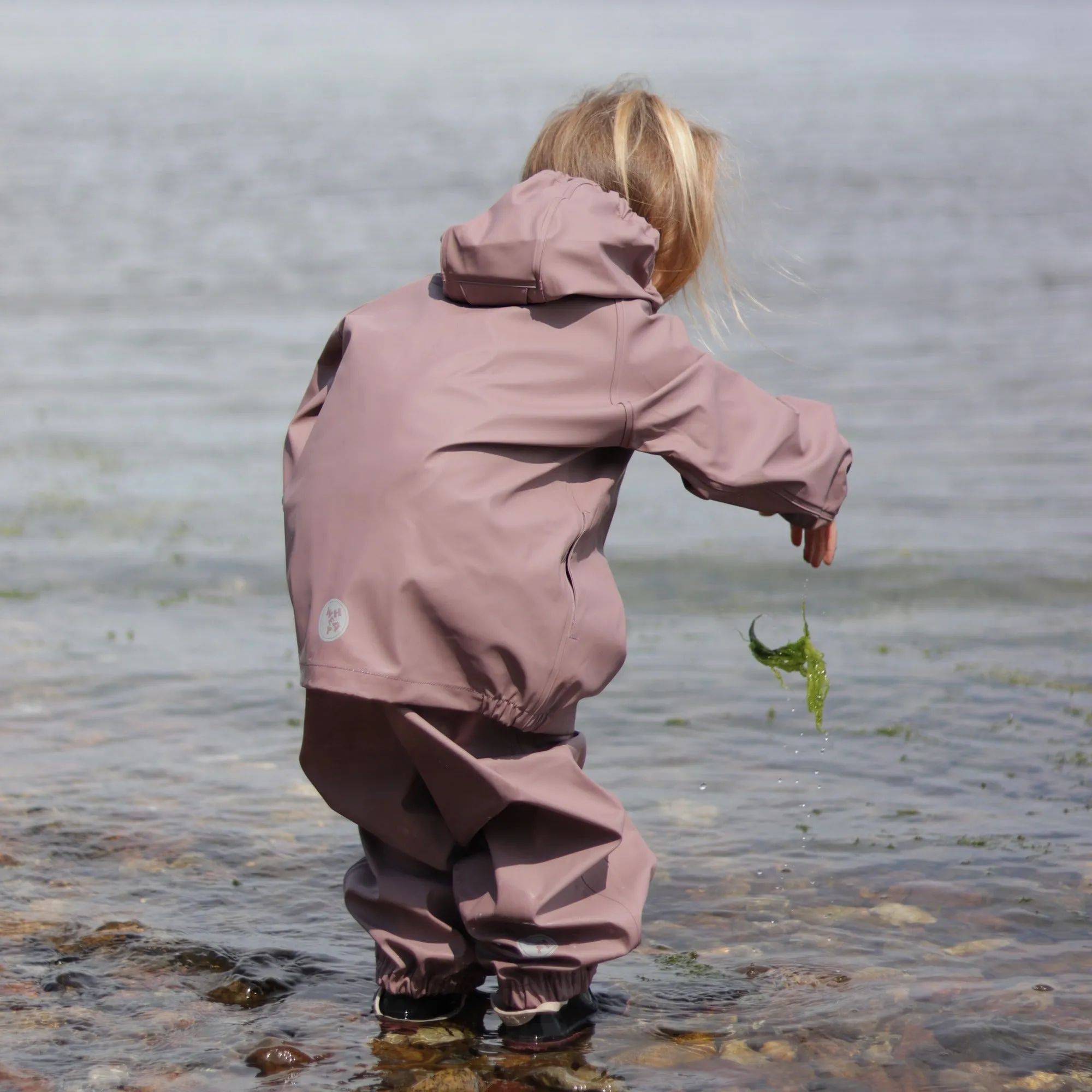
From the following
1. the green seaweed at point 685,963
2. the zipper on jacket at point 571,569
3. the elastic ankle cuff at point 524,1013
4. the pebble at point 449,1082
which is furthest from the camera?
the green seaweed at point 685,963

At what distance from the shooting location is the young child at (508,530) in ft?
9.18

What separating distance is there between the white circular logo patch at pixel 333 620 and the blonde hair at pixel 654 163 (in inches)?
38.6

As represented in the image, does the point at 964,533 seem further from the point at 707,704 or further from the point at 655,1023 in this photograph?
the point at 655,1023

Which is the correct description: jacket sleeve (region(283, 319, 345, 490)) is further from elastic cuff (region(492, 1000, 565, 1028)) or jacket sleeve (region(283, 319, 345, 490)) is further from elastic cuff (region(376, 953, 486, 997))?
elastic cuff (region(492, 1000, 565, 1028))

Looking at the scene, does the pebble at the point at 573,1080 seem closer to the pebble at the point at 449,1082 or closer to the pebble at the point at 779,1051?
the pebble at the point at 449,1082

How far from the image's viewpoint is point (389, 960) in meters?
3.23

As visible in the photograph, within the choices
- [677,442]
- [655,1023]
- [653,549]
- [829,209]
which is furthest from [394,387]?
[829,209]

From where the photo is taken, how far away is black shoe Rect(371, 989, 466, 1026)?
10.8 ft

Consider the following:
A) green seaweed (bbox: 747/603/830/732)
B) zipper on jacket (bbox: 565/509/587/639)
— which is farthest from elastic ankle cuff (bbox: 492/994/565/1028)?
green seaweed (bbox: 747/603/830/732)

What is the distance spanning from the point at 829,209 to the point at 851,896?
1478 cm

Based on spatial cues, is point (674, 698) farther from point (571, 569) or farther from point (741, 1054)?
point (571, 569)

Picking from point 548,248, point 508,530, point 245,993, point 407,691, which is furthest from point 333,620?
point 245,993

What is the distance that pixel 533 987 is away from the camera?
3.17 metres

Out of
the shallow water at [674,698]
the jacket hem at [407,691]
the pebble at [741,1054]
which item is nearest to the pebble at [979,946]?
the shallow water at [674,698]
